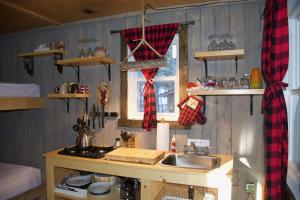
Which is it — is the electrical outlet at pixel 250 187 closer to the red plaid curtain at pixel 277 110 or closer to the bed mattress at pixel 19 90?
the red plaid curtain at pixel 277 110

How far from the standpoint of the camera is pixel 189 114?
6.47 feet

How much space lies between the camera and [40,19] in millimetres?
2471

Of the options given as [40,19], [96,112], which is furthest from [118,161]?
[40,19]

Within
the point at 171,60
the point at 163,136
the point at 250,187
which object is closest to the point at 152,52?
the point at 171,60

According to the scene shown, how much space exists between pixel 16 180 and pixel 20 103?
2.73ft

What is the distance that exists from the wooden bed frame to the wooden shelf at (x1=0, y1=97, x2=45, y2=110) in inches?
36.1

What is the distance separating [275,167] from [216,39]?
1184mm

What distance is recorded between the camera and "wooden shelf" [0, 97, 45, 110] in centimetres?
237

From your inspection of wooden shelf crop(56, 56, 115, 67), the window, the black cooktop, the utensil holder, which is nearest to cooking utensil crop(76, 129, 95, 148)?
the black cooktop

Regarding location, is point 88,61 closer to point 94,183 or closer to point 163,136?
point 163,136

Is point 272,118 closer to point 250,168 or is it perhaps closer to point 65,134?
point 250,168

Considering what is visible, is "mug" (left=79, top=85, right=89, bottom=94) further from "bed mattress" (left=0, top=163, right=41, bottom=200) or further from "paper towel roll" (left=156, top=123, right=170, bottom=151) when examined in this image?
"bed mattress" (left=0, top=163, right=41, bottom=200)

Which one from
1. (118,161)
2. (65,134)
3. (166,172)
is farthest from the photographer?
(65,134)

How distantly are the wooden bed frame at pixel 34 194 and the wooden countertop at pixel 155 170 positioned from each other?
2.18 ft
